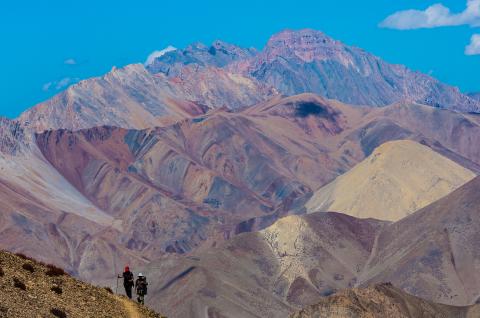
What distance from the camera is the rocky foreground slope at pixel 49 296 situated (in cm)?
2438

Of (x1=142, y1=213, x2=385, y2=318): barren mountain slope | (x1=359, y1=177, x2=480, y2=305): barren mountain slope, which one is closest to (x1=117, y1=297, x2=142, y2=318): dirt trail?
(x1=142, y1=213, x2=385, y2=318): barren mountain slope

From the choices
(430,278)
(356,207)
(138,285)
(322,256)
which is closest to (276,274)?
(322,256)

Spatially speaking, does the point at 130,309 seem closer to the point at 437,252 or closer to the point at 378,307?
the point at 378,307

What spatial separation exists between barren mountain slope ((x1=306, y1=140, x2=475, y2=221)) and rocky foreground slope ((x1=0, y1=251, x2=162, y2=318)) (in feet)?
509

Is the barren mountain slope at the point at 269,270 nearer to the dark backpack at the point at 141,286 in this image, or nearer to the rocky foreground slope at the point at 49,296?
the dark backpack at the point at 141,286

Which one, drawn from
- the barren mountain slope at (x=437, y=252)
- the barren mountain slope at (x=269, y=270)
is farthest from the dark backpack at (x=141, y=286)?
the barren mountain slope at (x=437, y=252)

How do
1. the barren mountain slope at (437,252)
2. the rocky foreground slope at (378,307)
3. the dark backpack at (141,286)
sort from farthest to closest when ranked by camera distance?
the barren mountain slope at (437,252) < the rocky foreground slope at (378,307) < the dark backpack at (141,286)

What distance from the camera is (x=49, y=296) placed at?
26.2m

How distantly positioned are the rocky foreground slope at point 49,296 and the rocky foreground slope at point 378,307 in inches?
2321

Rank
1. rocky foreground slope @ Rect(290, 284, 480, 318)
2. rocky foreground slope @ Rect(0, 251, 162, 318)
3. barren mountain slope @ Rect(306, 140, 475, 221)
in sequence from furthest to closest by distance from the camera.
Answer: barren mountain slope @ Rect(306, 140, 475, 221), rocky foreground slope @ Rect(290, 284, 480, 318), rocky foreground slope @ Rect(0, 251, 162, 318)

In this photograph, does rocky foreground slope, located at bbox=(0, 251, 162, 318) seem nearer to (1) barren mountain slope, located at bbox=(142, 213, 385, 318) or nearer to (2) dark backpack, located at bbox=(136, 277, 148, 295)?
(2) dark backpack, located at bbox=(136, 277, 148, 295)

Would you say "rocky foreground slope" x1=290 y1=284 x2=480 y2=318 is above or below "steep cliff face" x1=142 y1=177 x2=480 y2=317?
below

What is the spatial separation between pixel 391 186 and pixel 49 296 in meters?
166

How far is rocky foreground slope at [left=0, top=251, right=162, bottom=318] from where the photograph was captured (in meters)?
24.4
